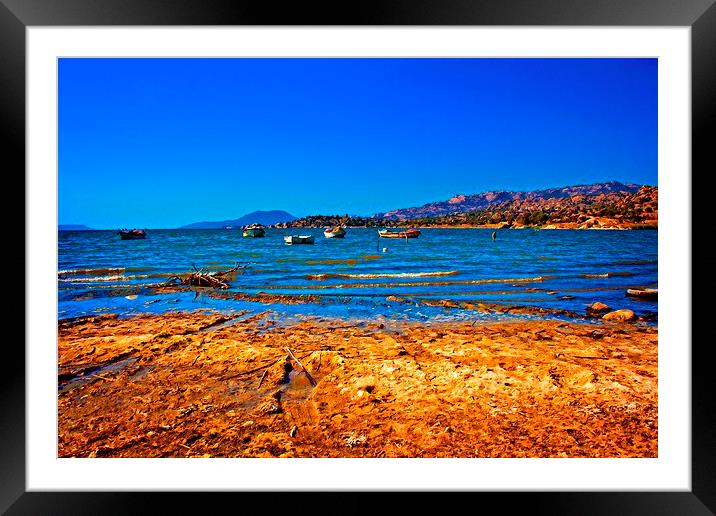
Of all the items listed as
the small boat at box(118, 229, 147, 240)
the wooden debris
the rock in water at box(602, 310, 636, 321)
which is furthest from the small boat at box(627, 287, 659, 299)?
the small boat at box(118, 229, 147, 240)

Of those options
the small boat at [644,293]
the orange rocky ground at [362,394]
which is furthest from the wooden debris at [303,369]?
the small boat at [644,293]

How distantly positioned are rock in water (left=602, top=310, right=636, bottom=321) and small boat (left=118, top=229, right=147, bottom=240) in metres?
35.4

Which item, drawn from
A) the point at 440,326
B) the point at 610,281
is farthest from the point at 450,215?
the point at 440,326

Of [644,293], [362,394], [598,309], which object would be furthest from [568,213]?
[362,394]

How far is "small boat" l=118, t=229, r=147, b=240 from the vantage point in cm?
3253
